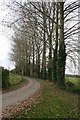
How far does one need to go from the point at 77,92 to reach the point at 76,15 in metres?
7.00

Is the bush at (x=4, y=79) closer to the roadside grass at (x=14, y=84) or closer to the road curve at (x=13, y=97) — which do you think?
the roadside grass at (x=14, y=84)

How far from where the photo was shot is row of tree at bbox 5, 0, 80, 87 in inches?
550

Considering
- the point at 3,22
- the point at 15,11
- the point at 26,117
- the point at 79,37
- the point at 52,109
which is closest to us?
the point at 26,117

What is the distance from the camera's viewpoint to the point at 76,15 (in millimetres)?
15250

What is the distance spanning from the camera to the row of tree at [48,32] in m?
14.0

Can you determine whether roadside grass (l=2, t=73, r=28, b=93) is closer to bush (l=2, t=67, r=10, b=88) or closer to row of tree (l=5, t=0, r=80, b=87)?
bush (l=2, t=67, r=10, b=88)

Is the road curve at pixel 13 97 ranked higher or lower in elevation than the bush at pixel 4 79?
lower

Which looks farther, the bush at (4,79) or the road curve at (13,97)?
the bush at (4,79)

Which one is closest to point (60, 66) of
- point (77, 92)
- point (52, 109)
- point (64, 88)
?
point (64, 88)

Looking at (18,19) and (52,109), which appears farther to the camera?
(18,19)

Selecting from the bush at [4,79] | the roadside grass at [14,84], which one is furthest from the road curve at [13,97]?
the bush at [4,79]

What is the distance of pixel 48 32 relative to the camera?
21.7 m

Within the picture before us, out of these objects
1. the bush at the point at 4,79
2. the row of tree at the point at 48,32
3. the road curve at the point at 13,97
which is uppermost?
the row of tree at the point at 48,32

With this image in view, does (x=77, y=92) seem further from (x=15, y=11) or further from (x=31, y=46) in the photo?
(x=31, y=46)
